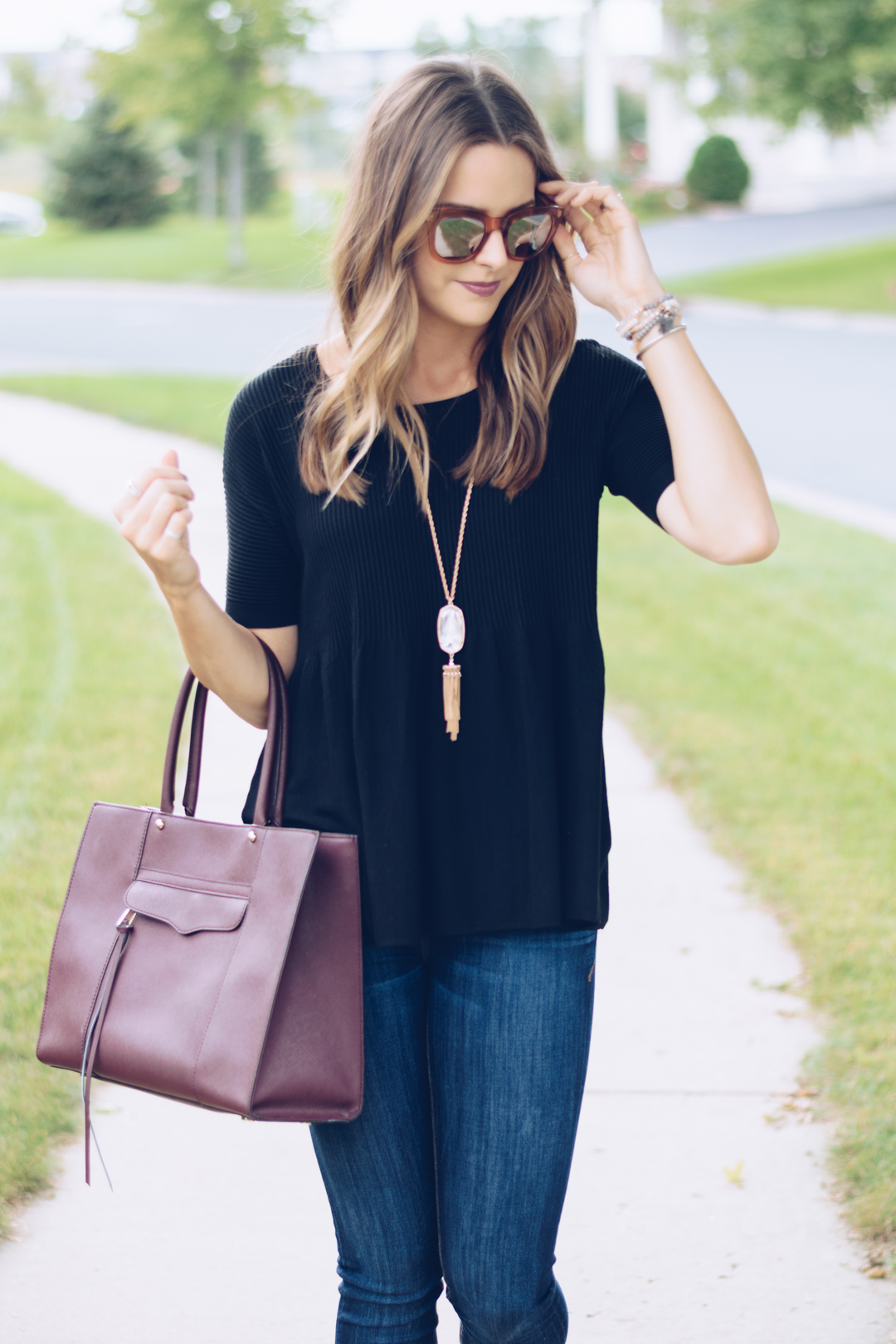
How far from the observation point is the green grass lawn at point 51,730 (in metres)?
3.46

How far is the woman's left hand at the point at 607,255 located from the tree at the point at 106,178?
126 feet

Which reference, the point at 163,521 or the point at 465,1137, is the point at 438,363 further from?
the point at 465,1137

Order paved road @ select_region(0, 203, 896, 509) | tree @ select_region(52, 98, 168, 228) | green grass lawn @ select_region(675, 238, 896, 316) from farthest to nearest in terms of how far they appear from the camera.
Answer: tree @ select_region(52, 98, 168, 228)
green grass lawn @ select_region(675, 238, 896, 316)
paved road @ select_region(0, 203, 896, 509)

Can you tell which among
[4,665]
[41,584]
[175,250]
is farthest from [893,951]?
[175,250]

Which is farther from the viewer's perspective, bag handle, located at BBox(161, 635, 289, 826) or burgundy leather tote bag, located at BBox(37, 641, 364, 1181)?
bag handle, located at BBox(161, 635, 289, 826)

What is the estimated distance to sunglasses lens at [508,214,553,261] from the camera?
192 cm

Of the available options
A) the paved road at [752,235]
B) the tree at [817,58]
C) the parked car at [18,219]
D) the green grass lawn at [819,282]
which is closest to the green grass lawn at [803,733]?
the green grass lawn at [819,282]

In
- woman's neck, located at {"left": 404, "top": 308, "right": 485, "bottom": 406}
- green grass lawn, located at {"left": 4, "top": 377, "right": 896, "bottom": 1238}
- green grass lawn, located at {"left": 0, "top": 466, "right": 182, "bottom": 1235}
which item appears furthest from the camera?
green grass lawn, located at {"left": 4, "top": 377, "right": 896, "bottom": 1238}

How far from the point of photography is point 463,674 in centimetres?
191

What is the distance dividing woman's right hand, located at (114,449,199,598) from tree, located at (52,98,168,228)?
127ft

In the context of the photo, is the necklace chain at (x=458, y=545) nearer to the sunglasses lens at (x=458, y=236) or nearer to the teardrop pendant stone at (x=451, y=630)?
the teardrop pendant stone at (x=451, y=630)

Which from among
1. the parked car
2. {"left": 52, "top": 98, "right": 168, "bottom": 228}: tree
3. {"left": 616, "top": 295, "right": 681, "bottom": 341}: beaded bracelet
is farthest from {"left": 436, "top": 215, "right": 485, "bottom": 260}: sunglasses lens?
the parked car

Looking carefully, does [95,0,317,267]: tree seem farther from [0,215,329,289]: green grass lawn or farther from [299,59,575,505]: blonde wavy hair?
[299,59,575,505]: blonde wavy hair

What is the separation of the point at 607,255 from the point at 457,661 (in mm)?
649
